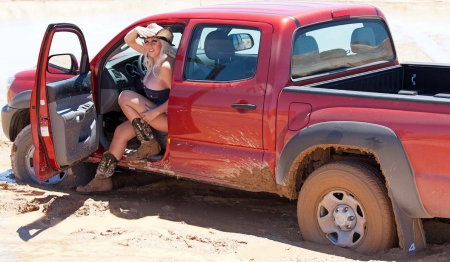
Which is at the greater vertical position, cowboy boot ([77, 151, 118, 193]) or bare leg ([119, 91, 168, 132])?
bare leg ([119, 91, 168, 132])

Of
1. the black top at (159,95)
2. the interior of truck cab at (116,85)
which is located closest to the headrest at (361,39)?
the interior of truck cab at (116,85)

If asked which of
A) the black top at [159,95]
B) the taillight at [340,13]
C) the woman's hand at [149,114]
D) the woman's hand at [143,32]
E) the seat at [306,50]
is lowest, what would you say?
the woman's hand at [149,114]

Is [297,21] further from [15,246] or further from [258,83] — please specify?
[15,246]

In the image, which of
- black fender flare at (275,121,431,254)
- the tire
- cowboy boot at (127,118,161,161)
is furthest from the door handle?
cowboy boot at (127,118,161,161)

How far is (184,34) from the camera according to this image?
5453mm

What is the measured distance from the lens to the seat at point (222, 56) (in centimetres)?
520

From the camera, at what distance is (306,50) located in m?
5.12

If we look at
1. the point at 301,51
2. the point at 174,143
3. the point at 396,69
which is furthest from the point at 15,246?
the point at 396,69

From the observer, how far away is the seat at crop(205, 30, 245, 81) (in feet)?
17.0

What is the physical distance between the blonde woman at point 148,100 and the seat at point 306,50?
1092 millimetres

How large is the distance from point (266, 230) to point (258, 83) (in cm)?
114

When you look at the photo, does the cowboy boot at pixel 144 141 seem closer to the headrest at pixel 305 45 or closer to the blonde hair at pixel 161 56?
the blonde hair at pixel 161 56

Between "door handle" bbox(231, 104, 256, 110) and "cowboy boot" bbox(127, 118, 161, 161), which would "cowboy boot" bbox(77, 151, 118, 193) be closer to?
"cowboy boot" bbox(127, 118, 161, 161)

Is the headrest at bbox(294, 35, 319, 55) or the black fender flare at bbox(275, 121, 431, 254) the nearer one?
the black fender flare at bbox(275, 121, 431, 254)
